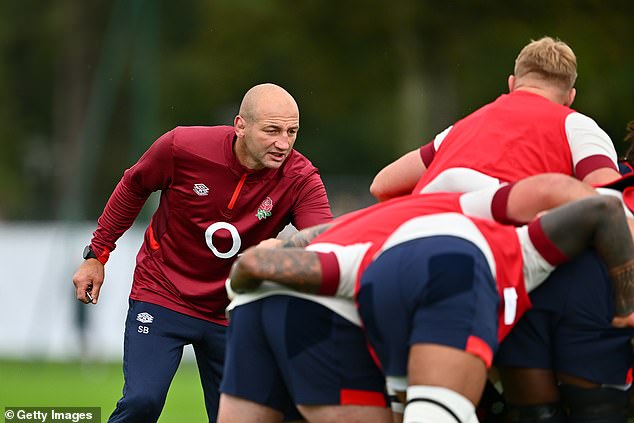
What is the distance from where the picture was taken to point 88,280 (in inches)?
283

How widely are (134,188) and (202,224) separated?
49cm

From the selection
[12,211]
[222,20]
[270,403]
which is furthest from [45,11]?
[270,403]

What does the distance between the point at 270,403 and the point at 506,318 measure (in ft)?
3.35

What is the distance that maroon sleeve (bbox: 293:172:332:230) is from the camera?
6812mm

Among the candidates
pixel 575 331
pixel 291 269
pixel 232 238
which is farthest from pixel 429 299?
pixel 232 238

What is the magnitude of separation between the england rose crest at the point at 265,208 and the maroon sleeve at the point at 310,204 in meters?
0.14

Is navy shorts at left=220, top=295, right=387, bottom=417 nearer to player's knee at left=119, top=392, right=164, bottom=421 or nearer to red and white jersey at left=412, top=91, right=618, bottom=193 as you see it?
red and white jersey at left=412, top=91, right=618, bottom=193

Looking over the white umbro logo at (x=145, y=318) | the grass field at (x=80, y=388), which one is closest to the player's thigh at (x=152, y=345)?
the white umbro logo at (x=145, y=318)

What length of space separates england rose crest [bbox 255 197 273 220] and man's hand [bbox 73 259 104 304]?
3.43ft

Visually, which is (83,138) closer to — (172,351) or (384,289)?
(172,351)

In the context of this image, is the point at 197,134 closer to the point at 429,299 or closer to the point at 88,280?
the point at 88,280

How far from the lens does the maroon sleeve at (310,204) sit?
22.4 ft

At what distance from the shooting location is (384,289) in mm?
4520

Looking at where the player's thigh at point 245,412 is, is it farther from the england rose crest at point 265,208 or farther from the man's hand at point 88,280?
the man's hand at point 88,280
